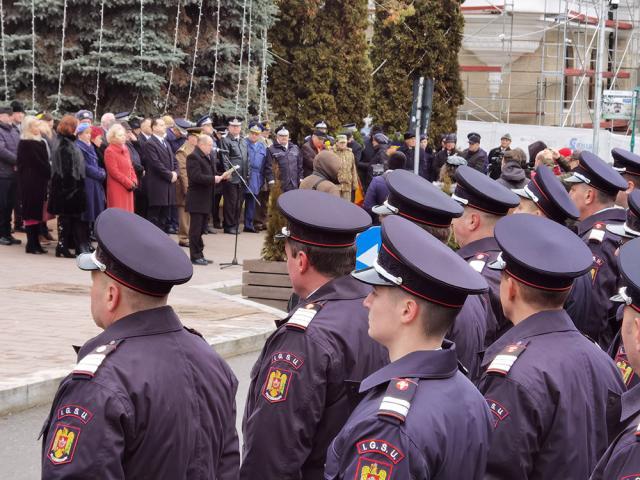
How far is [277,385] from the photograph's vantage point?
4.21 metres

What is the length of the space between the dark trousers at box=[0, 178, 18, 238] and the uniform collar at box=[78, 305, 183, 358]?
12571mm

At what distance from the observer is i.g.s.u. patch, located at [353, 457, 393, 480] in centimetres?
311

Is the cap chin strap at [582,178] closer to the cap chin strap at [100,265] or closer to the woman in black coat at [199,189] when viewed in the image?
the cap chin strap at [100,265]

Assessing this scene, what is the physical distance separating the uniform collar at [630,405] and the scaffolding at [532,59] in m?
33.7

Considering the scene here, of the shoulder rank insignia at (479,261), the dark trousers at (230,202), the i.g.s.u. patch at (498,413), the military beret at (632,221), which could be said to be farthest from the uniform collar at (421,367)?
the dark trousers at (230,202)

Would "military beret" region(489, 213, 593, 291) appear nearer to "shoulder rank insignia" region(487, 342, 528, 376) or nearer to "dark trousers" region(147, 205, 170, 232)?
"shoulder rank insignia" region(487, 342, 528, 376)

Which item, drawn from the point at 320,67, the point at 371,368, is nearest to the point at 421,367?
the point at 371,368

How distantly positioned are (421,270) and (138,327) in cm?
99

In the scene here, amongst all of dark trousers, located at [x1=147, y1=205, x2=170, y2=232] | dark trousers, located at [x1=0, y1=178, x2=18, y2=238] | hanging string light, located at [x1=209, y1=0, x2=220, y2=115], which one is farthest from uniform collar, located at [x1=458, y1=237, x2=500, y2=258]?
hanging string light, located at [x1=209, y1=0, x2=220, y2=115]

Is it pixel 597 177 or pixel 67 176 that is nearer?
pixel 597 177

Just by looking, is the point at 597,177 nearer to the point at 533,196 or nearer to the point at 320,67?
the point at 533,196

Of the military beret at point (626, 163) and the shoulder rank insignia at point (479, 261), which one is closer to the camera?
the shoulder rank insignia at point (479, 261)

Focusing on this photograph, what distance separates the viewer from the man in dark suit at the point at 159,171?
56.8ft

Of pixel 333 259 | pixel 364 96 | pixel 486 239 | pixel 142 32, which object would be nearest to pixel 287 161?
pixel 142 32
